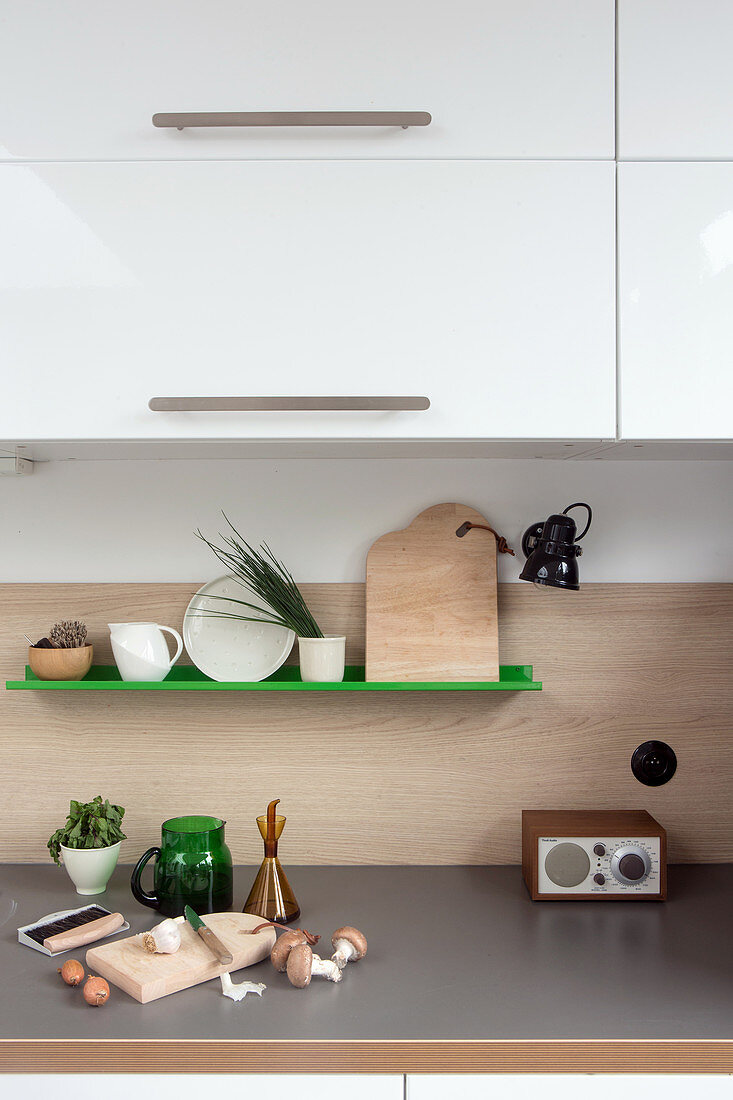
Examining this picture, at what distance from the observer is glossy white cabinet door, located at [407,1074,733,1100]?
98 cm

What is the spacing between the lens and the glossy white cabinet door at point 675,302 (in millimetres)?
1198

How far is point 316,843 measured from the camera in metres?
1.55

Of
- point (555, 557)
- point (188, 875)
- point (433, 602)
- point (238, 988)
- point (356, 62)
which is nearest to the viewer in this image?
point (238, 988)

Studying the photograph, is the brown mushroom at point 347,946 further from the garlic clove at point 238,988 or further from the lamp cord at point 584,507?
the lamp cord at point 584,507

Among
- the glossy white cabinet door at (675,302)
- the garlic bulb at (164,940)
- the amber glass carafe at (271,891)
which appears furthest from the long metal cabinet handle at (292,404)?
the garlic bulb at (164,940)

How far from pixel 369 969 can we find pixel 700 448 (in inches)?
38.1

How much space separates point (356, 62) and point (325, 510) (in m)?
0.74

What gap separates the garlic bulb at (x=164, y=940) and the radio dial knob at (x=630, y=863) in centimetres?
71

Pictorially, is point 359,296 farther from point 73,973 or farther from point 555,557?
point 73,973

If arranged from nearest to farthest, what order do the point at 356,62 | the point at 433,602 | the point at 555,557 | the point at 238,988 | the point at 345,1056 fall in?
the point at 345,1056, the point at 238,988, the point at 356,62, the point at 555,557, the point at 433,602

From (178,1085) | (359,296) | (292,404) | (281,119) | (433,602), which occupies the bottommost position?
(178,1085)

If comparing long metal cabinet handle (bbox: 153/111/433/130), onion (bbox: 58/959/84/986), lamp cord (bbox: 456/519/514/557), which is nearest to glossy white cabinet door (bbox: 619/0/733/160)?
long metal cabinet handle (bbox: 153/111/433/130)

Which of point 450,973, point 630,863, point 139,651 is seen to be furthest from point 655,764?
point 139,651

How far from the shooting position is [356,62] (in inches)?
47.0
